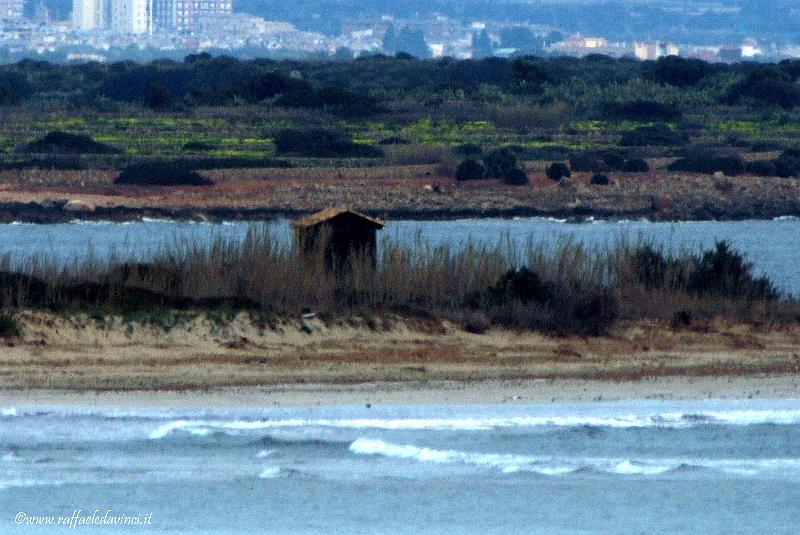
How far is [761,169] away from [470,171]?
8127 millimetres

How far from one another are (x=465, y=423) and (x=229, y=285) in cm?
425

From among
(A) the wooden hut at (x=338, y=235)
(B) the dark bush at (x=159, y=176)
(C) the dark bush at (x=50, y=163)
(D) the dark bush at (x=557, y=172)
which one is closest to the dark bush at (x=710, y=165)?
(D) the dark bush at (x=557, y=172)

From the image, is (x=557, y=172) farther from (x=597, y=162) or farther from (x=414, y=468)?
(x=414, y=468)

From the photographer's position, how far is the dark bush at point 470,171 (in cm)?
4397

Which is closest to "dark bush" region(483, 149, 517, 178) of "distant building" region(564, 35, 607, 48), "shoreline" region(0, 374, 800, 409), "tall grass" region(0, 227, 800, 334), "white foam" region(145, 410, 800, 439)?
"tall grass" region(0, 227, 800, 334)

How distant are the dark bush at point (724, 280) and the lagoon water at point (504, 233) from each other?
27.1 ft

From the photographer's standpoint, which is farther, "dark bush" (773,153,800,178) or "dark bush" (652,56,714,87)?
"dark bush" (652,56,714,87)

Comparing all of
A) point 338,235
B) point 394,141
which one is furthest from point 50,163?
point 338,235

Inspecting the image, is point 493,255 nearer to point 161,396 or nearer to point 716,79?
point 161,396

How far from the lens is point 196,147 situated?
159 ft

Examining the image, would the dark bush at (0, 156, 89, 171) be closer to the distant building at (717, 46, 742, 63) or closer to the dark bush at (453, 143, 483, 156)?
the dark bush at (453, 143, 483, 156)

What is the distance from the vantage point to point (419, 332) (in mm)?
16516

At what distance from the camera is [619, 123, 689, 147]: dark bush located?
2060 inches

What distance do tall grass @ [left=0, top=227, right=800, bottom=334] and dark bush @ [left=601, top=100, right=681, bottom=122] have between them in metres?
40.7
